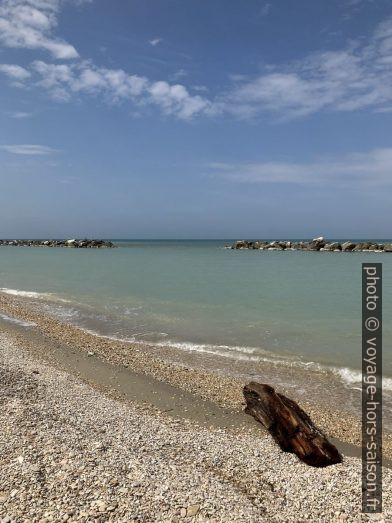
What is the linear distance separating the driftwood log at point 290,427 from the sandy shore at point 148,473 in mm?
195

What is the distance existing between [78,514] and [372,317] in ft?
60.0

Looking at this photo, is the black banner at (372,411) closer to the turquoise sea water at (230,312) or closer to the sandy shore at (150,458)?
the sandy shore at (150,458)

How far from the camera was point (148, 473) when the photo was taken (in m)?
5.91

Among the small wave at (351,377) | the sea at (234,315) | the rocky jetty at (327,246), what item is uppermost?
the rocky jetty at (327,246)

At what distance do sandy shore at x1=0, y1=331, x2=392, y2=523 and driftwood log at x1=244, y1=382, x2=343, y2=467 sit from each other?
0.64 feet

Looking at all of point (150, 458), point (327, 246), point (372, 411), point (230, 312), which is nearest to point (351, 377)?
point (372, 411)

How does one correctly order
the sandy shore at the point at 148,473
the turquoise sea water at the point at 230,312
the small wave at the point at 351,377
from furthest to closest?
the turquoise sea water at the point at 230,312 < the small wave at the point at 351,377 < the sandy shore at the point at 148,473

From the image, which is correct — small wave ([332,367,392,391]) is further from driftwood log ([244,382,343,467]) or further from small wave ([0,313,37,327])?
small wave ([0,313,37,327])

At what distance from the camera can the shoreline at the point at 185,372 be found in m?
9.00

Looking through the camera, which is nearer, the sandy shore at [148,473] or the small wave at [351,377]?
the sandy shore at [148,473]

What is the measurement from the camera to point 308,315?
66.0ft

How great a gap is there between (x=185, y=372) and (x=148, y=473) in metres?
6.20

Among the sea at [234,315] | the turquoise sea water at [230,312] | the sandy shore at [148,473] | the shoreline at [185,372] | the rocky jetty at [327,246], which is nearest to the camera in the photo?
the sandy shore at [148,473]

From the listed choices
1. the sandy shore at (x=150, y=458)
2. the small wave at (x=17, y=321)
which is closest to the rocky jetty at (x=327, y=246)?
the small wave at (x=17, y=321)
